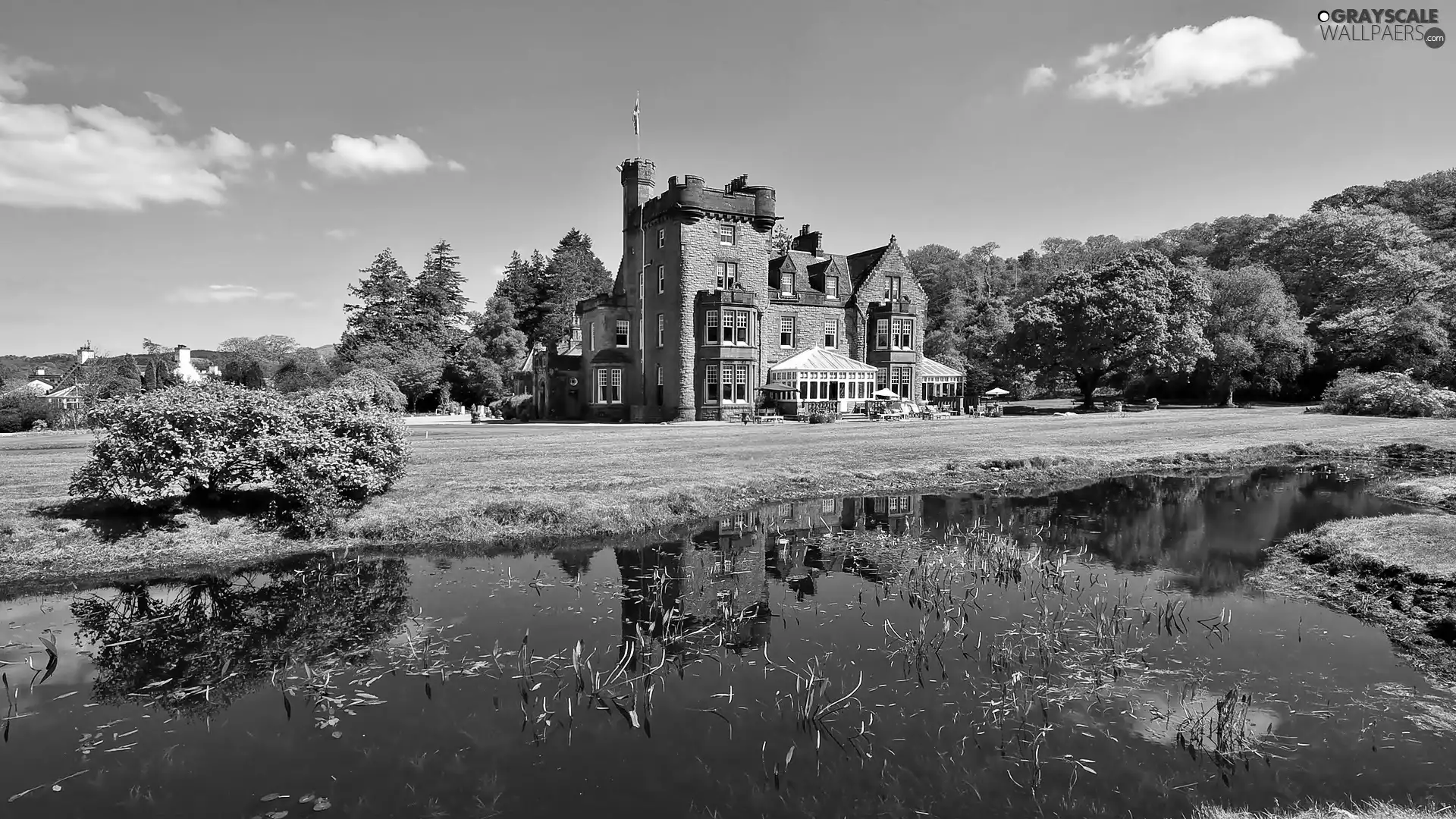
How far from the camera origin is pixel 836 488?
20219 millimetres

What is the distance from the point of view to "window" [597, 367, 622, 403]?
46.3m

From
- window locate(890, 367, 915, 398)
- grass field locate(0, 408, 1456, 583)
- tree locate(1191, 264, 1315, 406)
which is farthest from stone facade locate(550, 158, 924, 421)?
tree locate(1191, 264, 1315, 406)

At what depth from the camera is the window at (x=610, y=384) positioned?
46.3 meters

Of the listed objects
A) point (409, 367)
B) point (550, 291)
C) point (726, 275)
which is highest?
point (550, 291)

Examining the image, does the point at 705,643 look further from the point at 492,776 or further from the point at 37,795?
the point at 37,795

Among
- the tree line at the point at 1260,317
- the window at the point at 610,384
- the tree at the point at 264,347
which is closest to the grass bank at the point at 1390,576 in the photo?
the window at the point at 610,384

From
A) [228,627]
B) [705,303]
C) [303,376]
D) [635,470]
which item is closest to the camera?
[228,627]

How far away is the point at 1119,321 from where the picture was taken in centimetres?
4944

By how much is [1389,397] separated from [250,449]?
51.8 m

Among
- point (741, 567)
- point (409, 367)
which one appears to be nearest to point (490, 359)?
point (409, 367)

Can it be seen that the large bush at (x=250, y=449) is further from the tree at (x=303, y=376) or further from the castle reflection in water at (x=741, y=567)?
the tree at (x=303, y=376)

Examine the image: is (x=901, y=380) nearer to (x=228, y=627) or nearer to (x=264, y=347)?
(x=228, y=627)

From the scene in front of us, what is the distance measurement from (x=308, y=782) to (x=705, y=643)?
14.8ft

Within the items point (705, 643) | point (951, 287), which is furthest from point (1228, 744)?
point (951, 287)
